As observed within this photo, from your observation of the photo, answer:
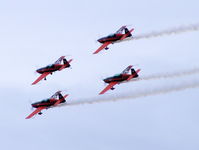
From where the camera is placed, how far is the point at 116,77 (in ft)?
654

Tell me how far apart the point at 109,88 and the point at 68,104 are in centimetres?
764

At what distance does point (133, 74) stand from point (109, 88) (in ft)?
16.7

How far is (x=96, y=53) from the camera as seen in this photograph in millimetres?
199750

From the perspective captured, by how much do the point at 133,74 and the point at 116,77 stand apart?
14.3ft

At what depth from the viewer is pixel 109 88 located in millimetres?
198000

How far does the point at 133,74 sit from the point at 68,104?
12583 millimetres

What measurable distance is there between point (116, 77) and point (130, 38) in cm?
718

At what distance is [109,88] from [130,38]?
9473mm

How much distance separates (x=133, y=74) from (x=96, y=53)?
815 centimetres

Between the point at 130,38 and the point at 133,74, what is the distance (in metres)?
6.99

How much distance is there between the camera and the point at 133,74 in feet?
643

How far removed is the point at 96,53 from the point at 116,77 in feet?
17.8

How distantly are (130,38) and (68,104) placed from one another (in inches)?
618

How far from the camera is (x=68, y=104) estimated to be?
652ft
